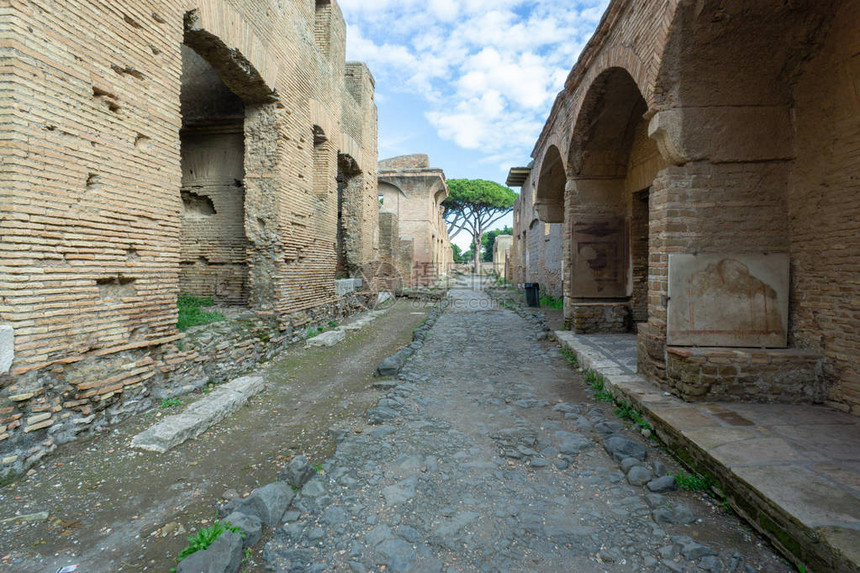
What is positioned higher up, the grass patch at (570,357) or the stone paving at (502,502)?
the grass patch at (570,357)

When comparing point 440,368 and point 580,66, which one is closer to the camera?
point 440,368

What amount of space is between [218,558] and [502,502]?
150 centimetres

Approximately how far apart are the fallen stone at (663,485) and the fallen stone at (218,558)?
7.69 ft

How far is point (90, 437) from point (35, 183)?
1.94 metres

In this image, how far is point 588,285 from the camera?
22.8 feet

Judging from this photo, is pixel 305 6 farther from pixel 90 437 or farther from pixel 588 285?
pixel 90 437

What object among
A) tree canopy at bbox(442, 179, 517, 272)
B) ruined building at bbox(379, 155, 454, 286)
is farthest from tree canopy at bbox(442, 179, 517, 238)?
ruined building at bbox(379, 155, 454, 286)

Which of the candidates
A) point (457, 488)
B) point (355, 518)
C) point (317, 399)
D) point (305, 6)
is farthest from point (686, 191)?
point (305, 6)

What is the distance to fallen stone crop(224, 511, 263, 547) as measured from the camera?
2016 millimetres

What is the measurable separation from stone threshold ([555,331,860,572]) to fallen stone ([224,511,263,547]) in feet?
8.34

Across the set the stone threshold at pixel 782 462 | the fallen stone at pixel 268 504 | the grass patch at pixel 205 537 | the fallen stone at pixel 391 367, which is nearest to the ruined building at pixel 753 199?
the stone threshold at pixel 782 462

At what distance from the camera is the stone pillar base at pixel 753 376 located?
325 centimetres

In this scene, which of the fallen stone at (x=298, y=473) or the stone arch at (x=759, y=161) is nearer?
the fallen stone at (x=298, y=473)

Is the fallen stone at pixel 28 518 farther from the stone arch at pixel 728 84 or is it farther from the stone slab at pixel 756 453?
the stone arch at pixel 728 84
